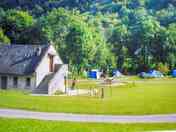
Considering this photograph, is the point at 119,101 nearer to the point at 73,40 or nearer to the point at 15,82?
the point at 73,40

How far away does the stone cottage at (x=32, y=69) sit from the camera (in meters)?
14.2

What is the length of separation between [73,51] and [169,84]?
9.51ft

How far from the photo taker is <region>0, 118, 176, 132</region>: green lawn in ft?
35.3

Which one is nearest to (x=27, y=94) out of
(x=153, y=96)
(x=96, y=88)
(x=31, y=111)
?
(x=31, y=111)

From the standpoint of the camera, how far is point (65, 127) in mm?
10953

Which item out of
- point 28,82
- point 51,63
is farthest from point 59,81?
point 28,82

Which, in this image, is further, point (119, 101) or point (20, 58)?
point (20, 58)

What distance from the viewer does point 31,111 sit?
12.1 meters

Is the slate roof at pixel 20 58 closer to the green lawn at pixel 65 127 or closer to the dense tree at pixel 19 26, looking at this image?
the dense tree at pixel 19 26

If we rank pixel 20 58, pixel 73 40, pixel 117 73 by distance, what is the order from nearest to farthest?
pixel 117 73
pixel 73 40
pixel 20 58

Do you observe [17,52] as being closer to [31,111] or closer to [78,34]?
[78,34]

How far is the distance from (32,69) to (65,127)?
13.6 feet

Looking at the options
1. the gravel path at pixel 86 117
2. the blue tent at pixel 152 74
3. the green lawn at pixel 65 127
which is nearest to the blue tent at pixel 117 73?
the blue tent at pixel 152 74

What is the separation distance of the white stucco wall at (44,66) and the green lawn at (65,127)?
320cm
